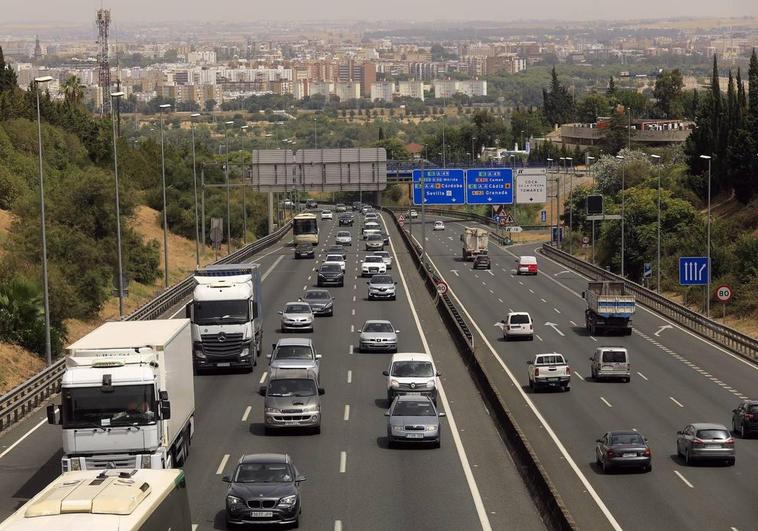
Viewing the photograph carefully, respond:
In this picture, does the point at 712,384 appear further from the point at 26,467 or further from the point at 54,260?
the point at 54,260

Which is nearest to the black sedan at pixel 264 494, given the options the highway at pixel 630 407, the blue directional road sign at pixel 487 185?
the highway at pixel 630 407

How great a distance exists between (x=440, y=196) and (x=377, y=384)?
66.3 meters

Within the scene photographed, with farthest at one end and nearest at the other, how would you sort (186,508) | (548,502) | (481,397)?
(481,397) < (548,502) < (186,508)

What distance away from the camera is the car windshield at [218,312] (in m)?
46.2

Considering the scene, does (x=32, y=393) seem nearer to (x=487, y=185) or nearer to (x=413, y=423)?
(x=413, y=423)

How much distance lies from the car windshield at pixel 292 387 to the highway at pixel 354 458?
1086 millimetres

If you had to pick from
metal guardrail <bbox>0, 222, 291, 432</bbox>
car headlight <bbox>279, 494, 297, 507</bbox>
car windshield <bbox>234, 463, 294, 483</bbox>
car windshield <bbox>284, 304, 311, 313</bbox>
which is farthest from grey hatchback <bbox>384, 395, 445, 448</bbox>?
car windshield <bbox>284, 304, 311, 313</bbox>

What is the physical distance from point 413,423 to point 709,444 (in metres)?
7.15

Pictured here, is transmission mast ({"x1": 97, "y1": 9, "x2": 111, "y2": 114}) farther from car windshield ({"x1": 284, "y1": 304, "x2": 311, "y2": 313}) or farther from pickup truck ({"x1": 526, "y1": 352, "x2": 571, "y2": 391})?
pickup truck ({"x1": 526, "y1": 352, "x2": 571, "y2": 391})

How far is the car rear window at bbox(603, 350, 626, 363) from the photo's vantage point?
4934cm

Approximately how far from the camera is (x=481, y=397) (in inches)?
1718

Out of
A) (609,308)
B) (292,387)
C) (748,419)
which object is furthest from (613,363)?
(292,387)

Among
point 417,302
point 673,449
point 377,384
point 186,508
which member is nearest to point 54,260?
point 417,302

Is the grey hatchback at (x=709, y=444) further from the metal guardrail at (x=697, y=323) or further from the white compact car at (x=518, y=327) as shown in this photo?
the white compact car at (x=518, y=327)
